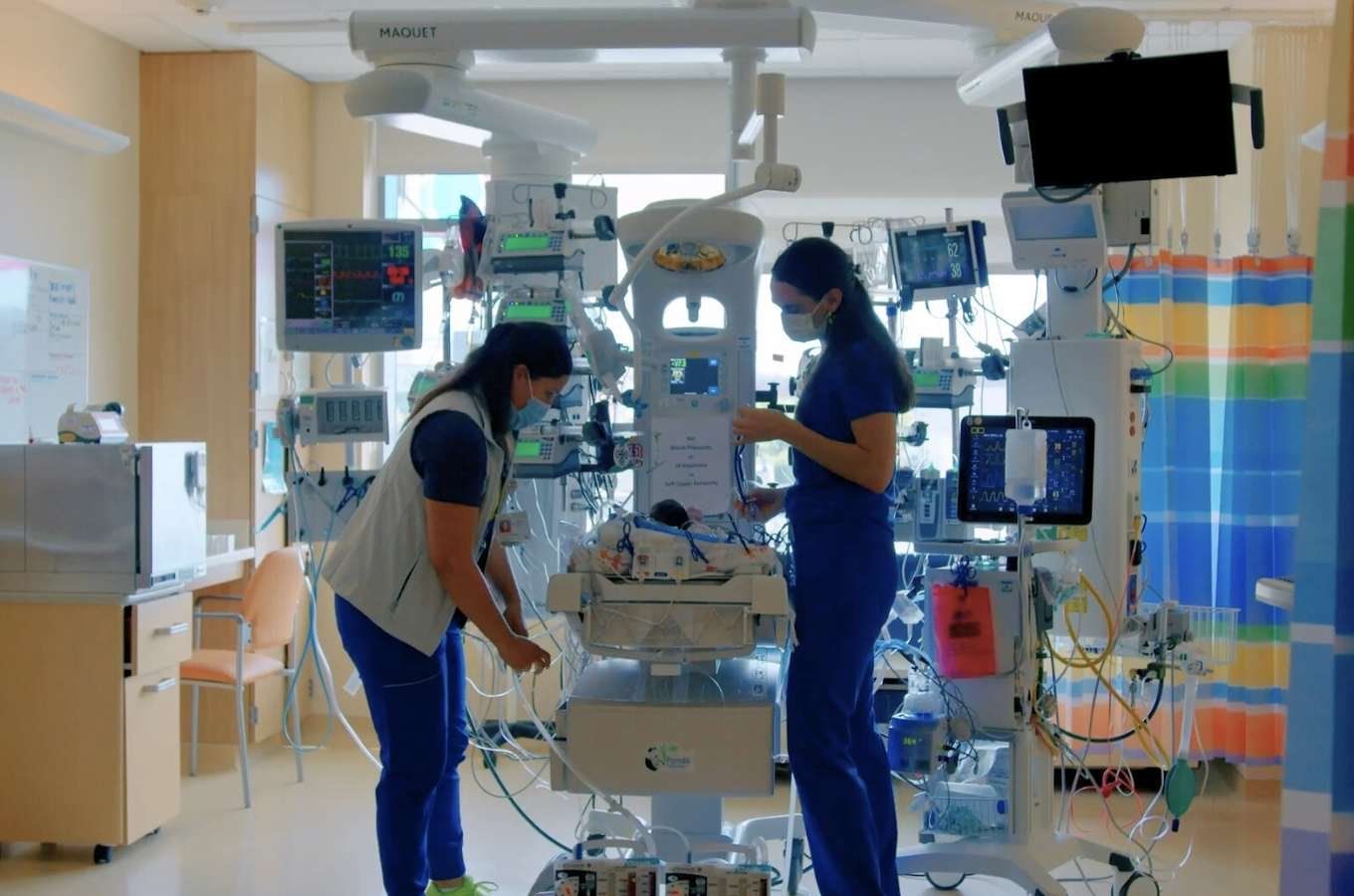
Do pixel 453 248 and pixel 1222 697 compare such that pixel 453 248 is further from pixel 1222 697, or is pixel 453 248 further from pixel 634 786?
pixel 1222 697

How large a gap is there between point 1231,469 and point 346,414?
302 centimetres

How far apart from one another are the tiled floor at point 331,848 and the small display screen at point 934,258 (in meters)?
1.75

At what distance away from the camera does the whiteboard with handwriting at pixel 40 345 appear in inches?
173

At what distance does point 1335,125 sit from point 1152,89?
2.08 m

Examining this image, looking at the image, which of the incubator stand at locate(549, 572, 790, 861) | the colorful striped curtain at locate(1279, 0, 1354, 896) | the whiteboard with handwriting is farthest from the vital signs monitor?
the whiteboard with handwriting

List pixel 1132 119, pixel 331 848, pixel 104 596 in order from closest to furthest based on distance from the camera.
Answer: pixel 1132 119
pixel 104 596
pixel 331 848

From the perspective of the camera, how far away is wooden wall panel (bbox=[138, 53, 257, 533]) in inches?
205

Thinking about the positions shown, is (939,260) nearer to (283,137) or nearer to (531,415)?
(531,415)

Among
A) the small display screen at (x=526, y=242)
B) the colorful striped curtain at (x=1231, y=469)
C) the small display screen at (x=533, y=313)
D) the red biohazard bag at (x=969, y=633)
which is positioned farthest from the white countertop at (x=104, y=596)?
the colorful striped curtain at (x=1231, y=469)

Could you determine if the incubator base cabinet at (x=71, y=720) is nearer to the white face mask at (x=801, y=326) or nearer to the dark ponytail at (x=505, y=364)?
the dark ponytail at (x=505, y=364)

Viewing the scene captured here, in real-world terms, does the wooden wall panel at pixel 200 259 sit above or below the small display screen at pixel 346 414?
above

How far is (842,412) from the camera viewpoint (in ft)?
9.30

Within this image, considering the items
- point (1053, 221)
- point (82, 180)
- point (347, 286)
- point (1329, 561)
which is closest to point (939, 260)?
point (1053, 221)

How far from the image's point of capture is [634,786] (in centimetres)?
262
